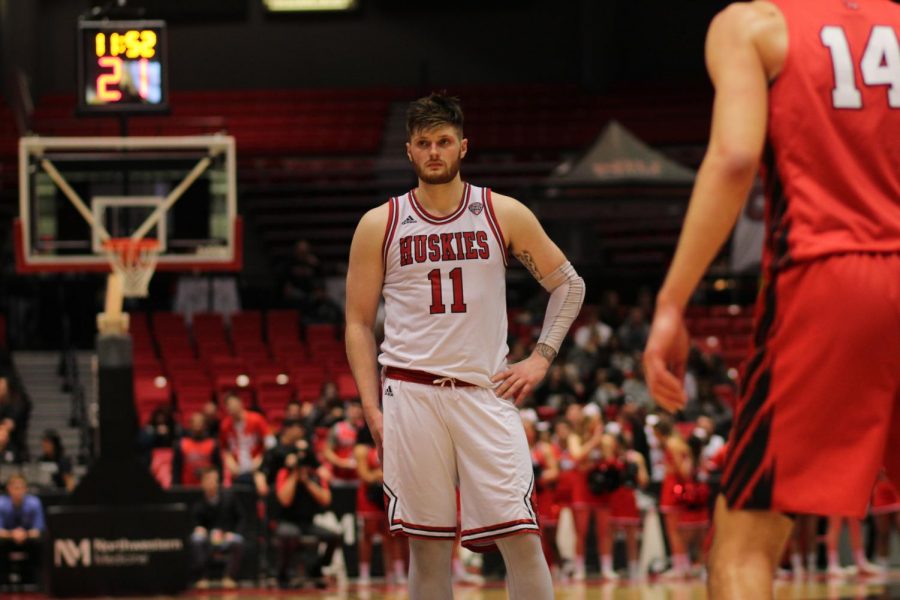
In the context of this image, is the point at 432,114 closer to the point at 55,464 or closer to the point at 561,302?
the point at 561,302

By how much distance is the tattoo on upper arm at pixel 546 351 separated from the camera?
17.5 feet

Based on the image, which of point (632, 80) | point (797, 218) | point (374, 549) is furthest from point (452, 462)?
point (632, 80)

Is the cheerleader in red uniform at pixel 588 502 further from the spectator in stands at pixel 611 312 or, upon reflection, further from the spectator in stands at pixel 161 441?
the spectator in stands at pixel 611 312

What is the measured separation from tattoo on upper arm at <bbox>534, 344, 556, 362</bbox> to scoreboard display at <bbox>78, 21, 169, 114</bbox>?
8693mm

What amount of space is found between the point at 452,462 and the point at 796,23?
7.91ft

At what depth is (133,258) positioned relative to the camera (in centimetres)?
1391

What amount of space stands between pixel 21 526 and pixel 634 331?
31.0 feet

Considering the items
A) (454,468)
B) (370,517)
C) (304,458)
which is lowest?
(370,517)

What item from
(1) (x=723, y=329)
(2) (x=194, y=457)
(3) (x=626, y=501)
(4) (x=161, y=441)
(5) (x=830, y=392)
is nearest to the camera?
(5) (x=830, y=392)

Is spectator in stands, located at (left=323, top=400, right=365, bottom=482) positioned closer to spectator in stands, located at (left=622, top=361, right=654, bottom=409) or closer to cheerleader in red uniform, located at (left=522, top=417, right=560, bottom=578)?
cheerleader in red uniform, located at (left=522, top=417, right=560, bottom=578)

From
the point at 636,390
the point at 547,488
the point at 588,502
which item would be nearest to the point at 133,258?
the point at 547,488

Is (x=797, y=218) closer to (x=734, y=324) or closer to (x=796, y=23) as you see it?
(x=796, y=23)

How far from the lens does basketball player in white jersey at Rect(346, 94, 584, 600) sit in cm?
505

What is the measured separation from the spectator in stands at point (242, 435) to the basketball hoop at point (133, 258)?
96.6 inches
